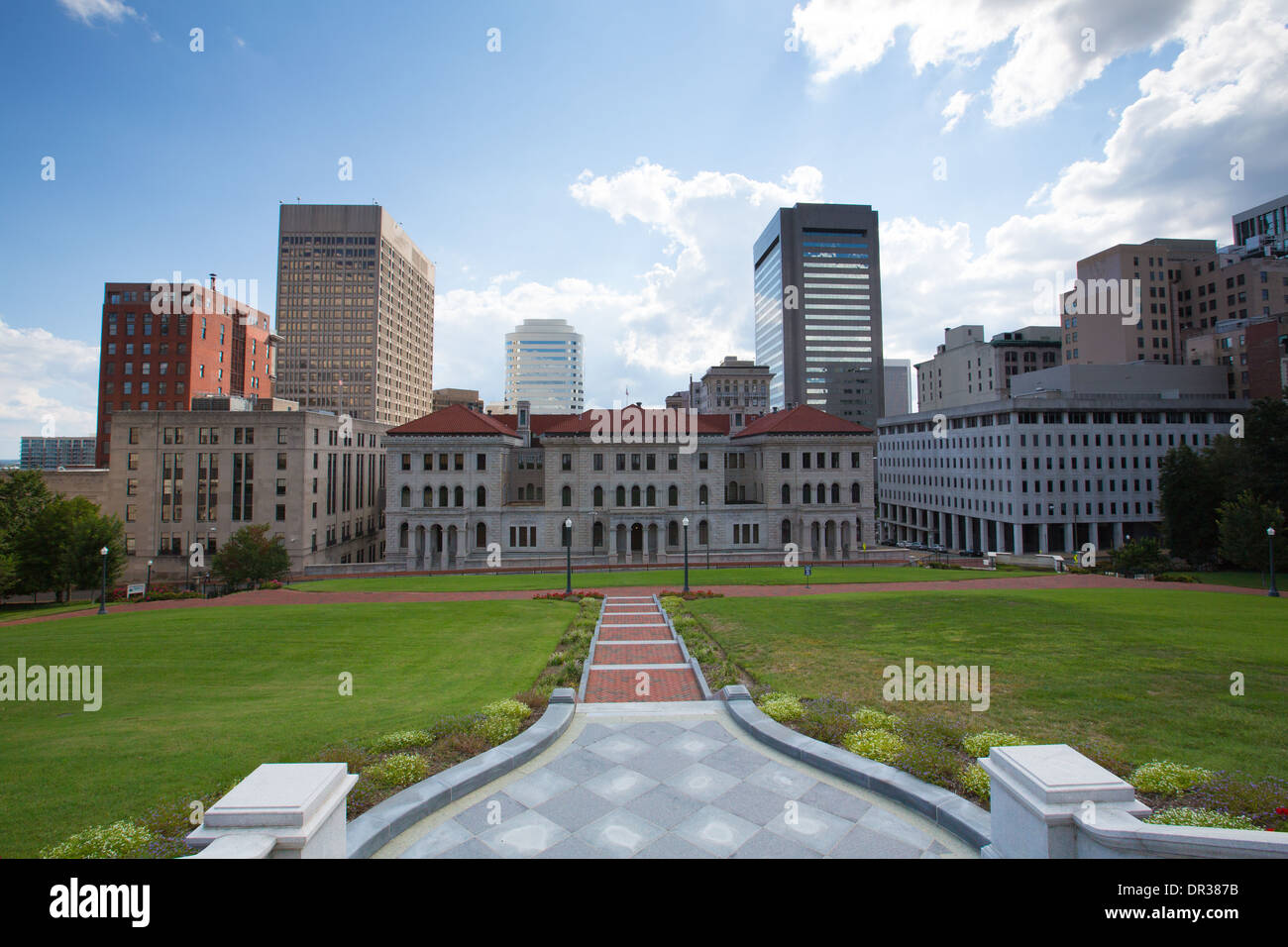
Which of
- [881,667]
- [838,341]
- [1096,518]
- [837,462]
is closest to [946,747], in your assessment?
[881,667]

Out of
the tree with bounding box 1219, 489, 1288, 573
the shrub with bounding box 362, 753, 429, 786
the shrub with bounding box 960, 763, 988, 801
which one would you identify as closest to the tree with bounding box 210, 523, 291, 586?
the shrub with bounding box 362, 753, 429, 786

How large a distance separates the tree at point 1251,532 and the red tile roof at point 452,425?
60.9 m

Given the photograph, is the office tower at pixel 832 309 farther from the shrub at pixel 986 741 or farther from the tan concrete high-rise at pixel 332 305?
the shrub at pixel 986 741

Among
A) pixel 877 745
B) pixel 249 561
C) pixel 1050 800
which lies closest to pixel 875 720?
pixel 877 745

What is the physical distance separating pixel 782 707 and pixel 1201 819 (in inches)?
249

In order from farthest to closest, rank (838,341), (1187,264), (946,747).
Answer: (838,341)
(1187,264)
(946,747)

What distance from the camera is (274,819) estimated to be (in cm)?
539

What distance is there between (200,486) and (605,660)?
58070 mm

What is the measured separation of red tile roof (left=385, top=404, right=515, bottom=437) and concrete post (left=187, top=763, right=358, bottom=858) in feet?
182

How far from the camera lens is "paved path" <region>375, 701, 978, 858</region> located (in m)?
7.32

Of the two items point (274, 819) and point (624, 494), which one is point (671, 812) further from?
point (624, 494)

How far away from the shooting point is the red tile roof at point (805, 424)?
62531 mm

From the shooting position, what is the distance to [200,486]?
57469 mm
